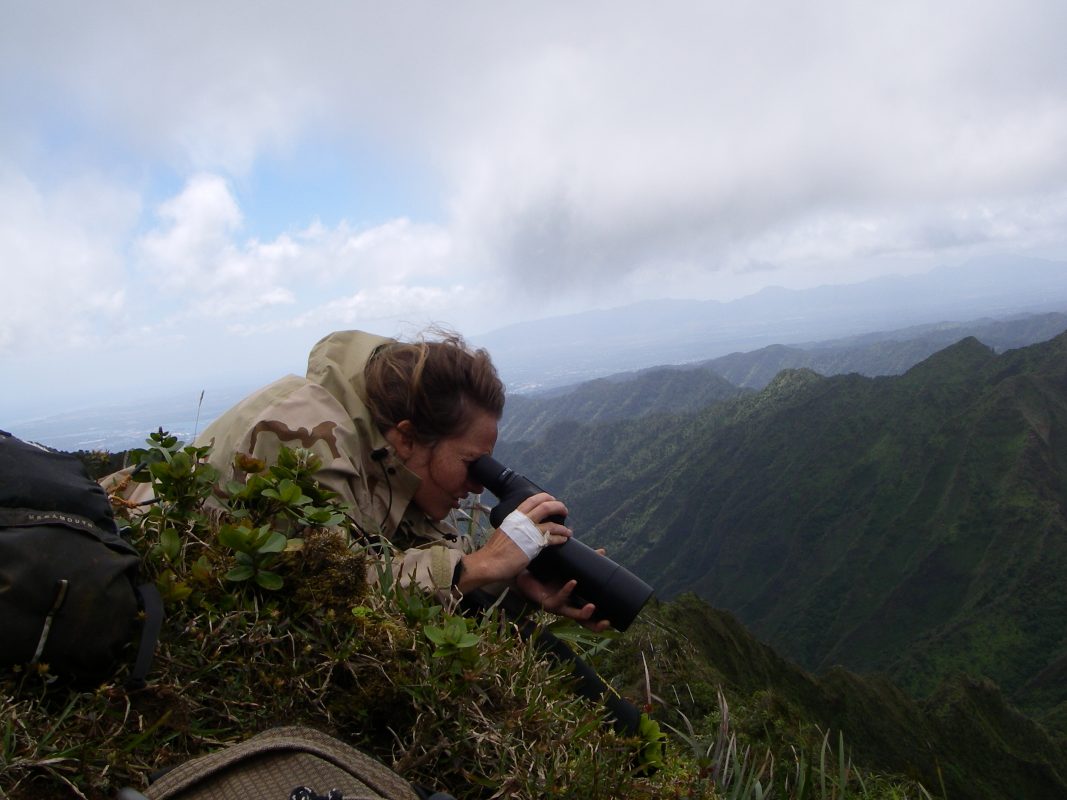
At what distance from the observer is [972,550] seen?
73.3m

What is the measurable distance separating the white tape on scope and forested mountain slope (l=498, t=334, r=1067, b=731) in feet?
197

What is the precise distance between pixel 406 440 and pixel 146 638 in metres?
1.33

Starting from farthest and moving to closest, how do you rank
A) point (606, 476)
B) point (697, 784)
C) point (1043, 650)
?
point (606, 476)
point (1043, 650)
point (697, 784)

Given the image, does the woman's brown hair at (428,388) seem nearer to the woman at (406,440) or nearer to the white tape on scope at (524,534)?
the woman at (406,440)

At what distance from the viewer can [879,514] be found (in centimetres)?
8719

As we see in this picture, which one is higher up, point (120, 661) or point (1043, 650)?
point (120, 661)

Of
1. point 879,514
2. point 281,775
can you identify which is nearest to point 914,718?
point 281,775

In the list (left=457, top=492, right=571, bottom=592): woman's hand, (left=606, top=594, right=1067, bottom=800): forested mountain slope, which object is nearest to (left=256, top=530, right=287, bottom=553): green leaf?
(left=457, top=492, right=571, bottom=592): woman's hand

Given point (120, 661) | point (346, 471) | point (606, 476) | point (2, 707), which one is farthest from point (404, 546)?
point (606, 476)

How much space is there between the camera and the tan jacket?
200 cm

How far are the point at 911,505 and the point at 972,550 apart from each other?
11851 mm

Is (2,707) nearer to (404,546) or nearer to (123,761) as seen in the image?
(123,761)

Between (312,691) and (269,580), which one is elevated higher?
(269,580)

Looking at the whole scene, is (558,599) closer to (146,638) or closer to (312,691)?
(312,691)
